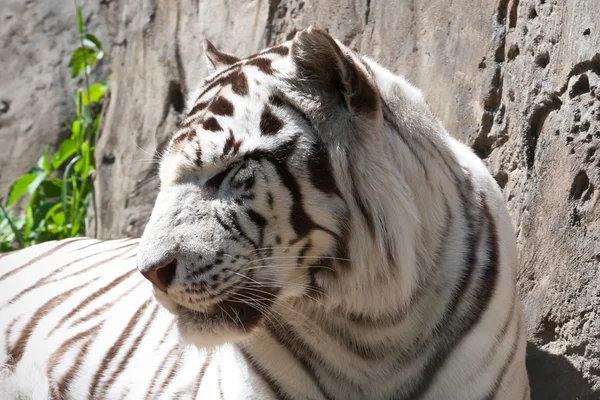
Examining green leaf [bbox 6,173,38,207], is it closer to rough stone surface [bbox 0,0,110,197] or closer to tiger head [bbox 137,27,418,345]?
rough stone surface [bbox 0,0,110,197]

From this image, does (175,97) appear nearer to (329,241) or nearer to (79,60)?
(79,60)

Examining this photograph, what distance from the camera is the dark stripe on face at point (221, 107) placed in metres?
1.68

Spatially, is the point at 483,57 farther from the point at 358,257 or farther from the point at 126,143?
the point at 126,143

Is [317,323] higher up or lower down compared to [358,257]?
lower down

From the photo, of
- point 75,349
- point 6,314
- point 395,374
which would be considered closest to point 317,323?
point 395,374

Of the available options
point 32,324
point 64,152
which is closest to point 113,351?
point 32,324

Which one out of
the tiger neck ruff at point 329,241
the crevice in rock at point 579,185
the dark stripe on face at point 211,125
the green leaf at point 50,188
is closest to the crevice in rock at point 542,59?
the crevice in rock at point 579,185

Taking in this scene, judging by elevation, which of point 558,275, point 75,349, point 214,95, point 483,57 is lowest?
point 75,349

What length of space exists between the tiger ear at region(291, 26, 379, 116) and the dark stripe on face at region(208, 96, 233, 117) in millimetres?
153

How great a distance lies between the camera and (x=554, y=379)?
2.18 meters

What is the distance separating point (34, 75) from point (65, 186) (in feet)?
3.74

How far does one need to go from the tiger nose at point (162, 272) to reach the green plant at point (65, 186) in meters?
2.72

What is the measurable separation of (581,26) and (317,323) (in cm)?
97

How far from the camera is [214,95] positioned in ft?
5.80
